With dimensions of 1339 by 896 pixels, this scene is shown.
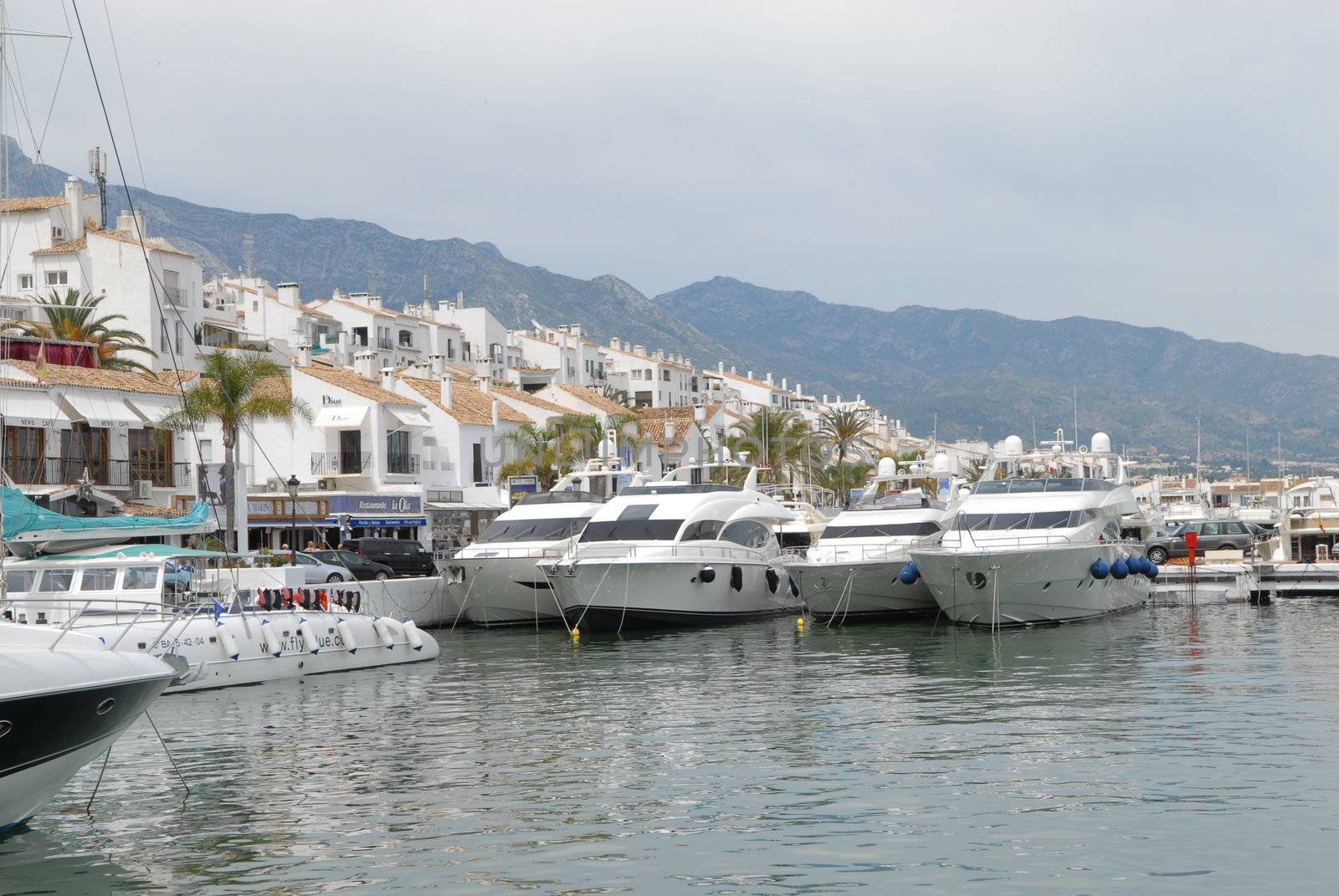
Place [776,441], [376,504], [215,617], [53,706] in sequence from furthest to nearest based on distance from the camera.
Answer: [776,441] → [376,504] → [215,617] → [53,706]

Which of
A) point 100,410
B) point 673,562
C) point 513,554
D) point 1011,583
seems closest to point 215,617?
point 673,562

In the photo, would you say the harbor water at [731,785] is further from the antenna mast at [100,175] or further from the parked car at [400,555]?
the antenna mast at [100,175]

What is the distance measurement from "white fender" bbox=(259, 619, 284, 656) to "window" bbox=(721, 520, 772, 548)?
16894mm

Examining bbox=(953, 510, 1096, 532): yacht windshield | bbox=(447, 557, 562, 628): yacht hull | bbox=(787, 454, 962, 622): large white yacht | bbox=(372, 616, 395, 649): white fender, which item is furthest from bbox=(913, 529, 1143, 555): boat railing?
bbox=(372, 616, 395, 649): white fender

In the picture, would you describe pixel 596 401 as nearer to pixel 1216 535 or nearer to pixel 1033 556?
pixel 1216 535

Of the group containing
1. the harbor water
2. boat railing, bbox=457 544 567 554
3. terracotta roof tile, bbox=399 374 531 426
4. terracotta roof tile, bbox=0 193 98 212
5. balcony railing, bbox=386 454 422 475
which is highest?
terracotta roof tile, bbox=0 193 98 212

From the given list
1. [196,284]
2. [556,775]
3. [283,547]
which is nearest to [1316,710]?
[556,775]

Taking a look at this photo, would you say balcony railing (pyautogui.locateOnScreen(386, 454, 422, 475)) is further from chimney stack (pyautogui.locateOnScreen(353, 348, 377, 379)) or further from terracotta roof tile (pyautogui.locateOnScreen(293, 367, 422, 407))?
chimney stack (pyautogui.locateOnScreen(353, 348, 377, 379))

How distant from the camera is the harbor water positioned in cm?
1432

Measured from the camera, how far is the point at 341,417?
71875mm

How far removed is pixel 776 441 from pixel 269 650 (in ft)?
229

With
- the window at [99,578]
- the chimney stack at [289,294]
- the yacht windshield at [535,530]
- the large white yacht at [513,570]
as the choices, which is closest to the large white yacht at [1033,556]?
the large white yacht at [513,570]

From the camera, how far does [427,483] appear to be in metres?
74.9

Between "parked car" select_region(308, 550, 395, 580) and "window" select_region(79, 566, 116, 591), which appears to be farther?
"parked car" select_region(308, 550, 395, 580)
